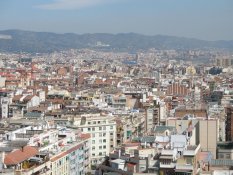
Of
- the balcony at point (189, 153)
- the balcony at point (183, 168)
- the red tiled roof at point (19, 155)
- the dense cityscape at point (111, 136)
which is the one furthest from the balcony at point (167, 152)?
the red tiled roof at point (19, 155)

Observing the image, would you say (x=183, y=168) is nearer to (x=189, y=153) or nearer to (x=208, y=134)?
(x=189, y=153)

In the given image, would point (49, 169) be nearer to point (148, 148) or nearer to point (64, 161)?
point (64, 161)

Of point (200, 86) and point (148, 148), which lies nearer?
point (148, 148)

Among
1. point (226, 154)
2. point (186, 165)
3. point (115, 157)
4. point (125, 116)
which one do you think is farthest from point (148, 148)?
point (125, 116)

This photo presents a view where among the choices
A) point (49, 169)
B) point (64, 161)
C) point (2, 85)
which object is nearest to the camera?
point (49, 169)

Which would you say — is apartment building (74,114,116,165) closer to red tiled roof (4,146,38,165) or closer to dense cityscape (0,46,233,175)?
dense cityscape (0,46,233,175)

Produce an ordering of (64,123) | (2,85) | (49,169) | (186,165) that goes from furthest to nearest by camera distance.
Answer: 1. (2,85)
2. (64,123)
3. (49,169)
4. (186,165)

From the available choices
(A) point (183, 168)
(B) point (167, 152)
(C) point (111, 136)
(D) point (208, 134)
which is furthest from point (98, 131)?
(A) point (183, 168)

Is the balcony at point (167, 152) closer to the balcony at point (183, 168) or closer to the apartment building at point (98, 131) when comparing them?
the balcony at point (183, 168)
